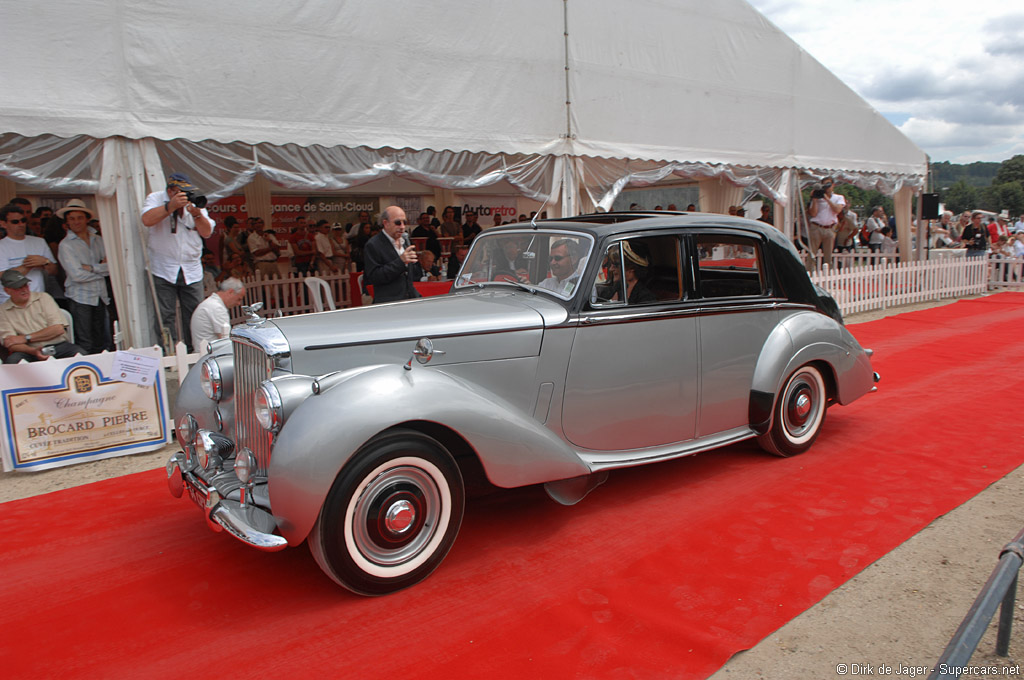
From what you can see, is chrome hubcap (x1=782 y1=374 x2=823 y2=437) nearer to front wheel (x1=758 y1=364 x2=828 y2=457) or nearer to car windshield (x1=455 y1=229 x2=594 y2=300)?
front wheel (x1=758 y1=364 x2=828 y2=457)

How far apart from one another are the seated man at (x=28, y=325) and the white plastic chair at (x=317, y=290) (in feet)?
14.8

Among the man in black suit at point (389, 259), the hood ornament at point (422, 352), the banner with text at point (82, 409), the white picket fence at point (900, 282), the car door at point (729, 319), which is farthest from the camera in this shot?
the white picket fence at point (900, 282)

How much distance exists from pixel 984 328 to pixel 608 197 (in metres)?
5.85

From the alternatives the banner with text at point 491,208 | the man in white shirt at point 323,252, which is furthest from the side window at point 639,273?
the banner with text at point 491,208

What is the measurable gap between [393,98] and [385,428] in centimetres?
548

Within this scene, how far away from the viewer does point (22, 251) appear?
6.30 metres

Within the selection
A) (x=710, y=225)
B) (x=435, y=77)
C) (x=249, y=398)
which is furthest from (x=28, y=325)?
(x=710, y=225)

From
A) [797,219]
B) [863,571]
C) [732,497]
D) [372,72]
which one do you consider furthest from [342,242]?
[863,571]

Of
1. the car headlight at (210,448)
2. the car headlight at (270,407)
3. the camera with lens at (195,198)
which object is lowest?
the car headlight at (210,448)

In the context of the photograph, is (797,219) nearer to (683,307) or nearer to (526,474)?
(683,307)

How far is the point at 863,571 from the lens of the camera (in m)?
3.17

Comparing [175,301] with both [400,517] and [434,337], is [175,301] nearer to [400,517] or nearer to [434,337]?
[434,337]

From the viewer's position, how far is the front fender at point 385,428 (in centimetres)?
276

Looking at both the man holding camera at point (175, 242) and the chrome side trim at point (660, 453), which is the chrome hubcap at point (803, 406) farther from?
the man holding camera at point (175, 242)
